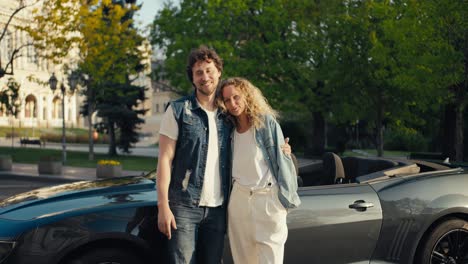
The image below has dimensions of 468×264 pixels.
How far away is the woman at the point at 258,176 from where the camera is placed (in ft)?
11.1

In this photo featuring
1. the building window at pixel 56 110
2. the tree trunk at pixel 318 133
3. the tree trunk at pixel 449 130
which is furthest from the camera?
the building window at pixel 56 110

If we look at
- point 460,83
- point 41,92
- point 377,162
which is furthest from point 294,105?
point 41,92

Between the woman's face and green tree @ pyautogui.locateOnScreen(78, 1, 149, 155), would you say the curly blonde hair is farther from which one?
green tree @ pyautogui.locateOnScreen(78, 1, 149, 155)

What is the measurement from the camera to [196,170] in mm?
3354

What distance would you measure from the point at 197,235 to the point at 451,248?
8.01ft

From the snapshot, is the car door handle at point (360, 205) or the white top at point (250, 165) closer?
the white top at point (250, 165)

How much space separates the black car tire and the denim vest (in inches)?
23.7

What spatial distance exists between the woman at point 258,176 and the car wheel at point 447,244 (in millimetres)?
1691

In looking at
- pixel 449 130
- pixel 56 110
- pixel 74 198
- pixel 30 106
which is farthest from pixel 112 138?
pixel 56 110

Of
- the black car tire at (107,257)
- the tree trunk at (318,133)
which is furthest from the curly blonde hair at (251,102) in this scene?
the tree trunk at (318,133)

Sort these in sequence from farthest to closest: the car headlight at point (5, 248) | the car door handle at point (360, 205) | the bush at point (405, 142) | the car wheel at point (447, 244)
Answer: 1. the bush at point (405, 142)
2. the car wheel at point (447, 244)
3. the car door handle at point (360, 205)
4. the car headlight at point (5, 248)

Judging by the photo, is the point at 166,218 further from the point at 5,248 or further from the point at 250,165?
the point at 5,248

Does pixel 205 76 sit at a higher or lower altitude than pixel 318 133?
higher

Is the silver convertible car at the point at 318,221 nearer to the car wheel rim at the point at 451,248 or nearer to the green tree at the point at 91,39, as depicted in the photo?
the car wheel rim at the point at 451,248
